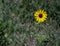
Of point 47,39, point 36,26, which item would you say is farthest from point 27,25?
point 47,39

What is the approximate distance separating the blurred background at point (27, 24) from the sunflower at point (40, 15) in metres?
0.06

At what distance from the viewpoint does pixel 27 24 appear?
13.3 feet

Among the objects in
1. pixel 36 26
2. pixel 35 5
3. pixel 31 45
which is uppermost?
pixel 35 5

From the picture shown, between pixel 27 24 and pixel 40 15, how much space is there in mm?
246

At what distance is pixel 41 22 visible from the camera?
4.03 meters

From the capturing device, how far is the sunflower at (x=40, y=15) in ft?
13.2

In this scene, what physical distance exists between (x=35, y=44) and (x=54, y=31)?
35 cm

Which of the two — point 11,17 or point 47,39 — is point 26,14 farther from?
point 47,39

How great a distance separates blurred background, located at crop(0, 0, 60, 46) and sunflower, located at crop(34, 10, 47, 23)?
6 centimetres

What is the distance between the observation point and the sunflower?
4.02 meters

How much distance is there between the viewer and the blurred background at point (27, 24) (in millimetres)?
3922

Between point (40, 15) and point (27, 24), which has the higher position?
point (40, 15)

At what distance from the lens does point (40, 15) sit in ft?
13.3

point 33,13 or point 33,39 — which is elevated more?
point 33,13
